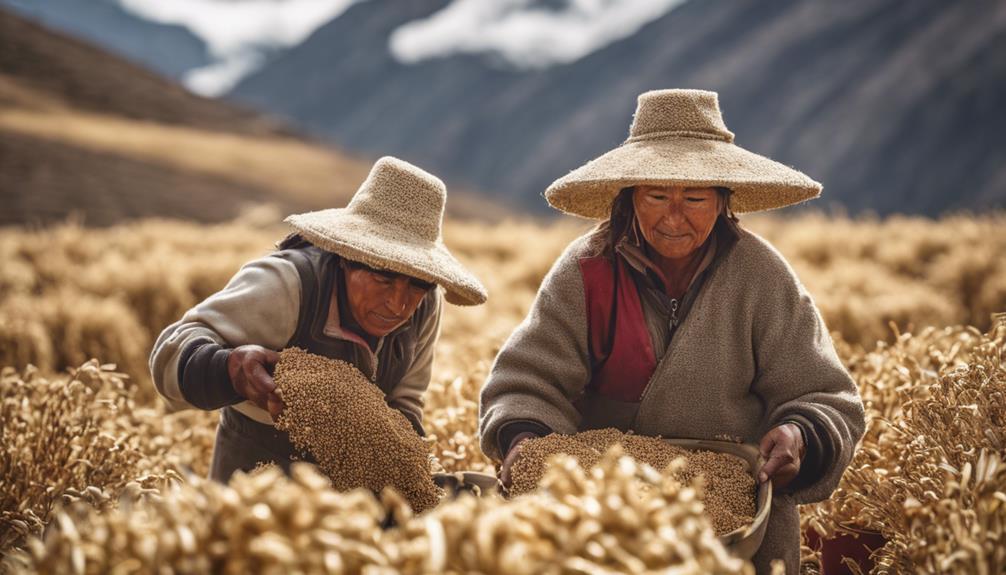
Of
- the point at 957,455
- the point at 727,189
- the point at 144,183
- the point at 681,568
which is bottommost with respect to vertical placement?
the point at 144,183

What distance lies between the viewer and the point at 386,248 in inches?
87.0

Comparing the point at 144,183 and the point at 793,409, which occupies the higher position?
the point at 793,409

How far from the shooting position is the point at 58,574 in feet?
3.95

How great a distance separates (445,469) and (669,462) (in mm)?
1021

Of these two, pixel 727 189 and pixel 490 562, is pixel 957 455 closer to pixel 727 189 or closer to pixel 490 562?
pixel 727 189

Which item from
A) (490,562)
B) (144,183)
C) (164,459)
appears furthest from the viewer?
(144,183)

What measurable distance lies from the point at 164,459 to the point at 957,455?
2457 millimetres

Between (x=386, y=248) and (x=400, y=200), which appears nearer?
(x=386, y=248)

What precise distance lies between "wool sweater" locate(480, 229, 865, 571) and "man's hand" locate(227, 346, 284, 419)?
2.05 feet

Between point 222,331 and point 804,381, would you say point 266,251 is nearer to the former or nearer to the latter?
point 222,331

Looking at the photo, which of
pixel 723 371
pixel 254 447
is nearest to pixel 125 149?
pixel 254 447

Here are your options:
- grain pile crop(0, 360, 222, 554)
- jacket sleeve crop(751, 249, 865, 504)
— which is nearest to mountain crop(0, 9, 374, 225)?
grain pile crop(0, 360, 222, 554)

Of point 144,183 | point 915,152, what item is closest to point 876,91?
point 915,152

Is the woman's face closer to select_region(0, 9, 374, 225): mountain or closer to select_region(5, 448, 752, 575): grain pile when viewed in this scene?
select_region(5, 448, 752, 575): grain pile
